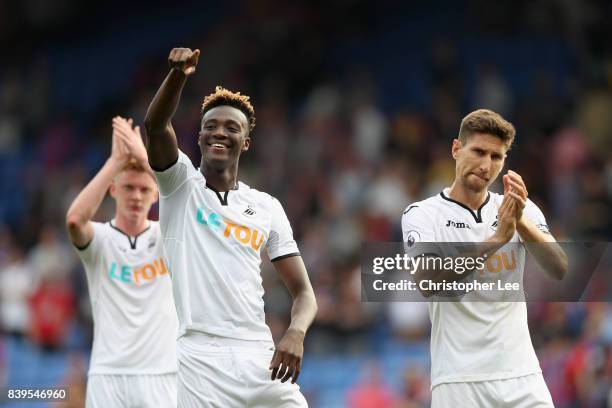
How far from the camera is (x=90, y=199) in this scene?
785 centimetres

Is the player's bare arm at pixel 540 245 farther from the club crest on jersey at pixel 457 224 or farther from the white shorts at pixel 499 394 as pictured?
the white shorts at pixel 499 394

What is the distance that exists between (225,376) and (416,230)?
1422 millimetres

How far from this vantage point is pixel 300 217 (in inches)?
640

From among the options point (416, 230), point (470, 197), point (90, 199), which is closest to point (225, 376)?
point (416, 230)

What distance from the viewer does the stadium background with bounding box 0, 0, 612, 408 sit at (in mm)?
14336

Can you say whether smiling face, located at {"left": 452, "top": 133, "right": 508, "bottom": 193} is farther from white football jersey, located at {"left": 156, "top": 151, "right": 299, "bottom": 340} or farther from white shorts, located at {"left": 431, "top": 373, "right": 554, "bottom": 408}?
white football jersey, located at {"left": 156, "top": 151, "right": 299, "bottom": 340}

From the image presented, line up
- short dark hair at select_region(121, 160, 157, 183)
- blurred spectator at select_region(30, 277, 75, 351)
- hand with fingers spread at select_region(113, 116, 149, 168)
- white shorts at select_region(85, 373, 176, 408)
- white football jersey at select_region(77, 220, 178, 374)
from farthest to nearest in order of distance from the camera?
blurred spectator at select_region(30, 277, 75, 351), short dark hair at select_region(121, 160, 157, 183), hand with fingers spread at select_region(113, 116, 149, 168), white football jersey at select_region(77, 220, 178, 374), white shorts at select_region(85, 373, 176, 408)

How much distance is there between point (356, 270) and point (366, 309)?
0.69 m

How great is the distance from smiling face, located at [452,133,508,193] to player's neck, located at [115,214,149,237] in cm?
267

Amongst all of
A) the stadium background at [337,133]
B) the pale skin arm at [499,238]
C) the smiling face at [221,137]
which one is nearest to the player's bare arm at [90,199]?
the smiling face at [221,137]

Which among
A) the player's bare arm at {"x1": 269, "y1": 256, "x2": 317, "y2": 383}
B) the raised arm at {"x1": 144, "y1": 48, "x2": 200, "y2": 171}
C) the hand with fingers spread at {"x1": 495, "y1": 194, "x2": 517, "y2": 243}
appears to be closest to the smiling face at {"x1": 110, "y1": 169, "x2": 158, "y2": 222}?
the player's bare arm at {"x1": 269, "y1": 256, "x2": 317, "y2": 383}

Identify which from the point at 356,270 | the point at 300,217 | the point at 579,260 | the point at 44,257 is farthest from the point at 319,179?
the point at 579,260

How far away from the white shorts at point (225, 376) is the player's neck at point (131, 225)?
6.57 ft

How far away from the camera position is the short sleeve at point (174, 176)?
20.6 feet
